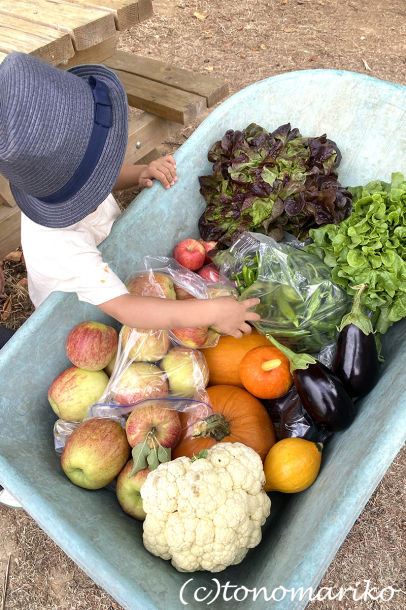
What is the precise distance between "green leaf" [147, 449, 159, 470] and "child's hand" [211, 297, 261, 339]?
18.4 inches

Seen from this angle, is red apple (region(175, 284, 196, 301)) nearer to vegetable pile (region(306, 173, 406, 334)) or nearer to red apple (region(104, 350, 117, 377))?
red apple (region(104, 350, 117, 377))

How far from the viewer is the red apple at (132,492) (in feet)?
4.32

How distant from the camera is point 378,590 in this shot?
1.75 meters

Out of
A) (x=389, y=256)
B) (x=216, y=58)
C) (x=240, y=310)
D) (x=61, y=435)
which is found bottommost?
(x=61, y=435)

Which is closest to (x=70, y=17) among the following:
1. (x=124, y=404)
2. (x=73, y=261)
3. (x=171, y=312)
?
(x=73, y=261)

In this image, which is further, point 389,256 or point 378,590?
point 378,590

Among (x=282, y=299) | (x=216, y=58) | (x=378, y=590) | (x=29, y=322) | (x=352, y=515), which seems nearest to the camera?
(x=352, y=515)

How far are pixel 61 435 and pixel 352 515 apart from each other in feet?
3.08

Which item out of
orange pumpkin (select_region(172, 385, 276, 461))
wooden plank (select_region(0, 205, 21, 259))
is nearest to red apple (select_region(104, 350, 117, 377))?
orange pumpkin (select_region(172, 385, 276, 461))

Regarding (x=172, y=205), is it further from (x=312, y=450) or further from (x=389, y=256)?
(x=312, y=450)

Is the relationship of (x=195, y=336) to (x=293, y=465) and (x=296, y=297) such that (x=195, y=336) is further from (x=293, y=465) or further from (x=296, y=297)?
(x=293, y=465)

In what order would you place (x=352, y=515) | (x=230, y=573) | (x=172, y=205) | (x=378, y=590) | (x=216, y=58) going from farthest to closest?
(x=216, y=58) < (x=172, y=205) < (x=378, y=590) < (x=230, y=573) < (x=352, y=515)

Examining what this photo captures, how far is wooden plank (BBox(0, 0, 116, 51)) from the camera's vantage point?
77.4 inches

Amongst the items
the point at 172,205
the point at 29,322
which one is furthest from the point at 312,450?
the point at 172,205
